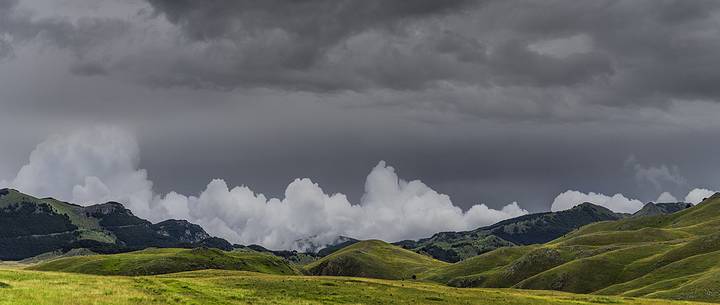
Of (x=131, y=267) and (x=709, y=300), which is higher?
(x=131, y=267)

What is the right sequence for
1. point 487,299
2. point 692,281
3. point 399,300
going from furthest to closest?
point 692,281 < point 487,299 < point 399,300

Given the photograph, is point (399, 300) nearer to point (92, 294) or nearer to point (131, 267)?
point (92, 294)

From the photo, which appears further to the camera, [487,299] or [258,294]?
[487,299]

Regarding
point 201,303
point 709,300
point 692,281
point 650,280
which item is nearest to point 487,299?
point 201,303

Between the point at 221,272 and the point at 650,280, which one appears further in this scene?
the point at 650,280

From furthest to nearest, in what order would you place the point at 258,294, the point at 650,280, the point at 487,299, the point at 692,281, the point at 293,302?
the point at 650,280 → the point at 692,281 → the point at 487,299 → the point at 258,294 → the point at 293,302

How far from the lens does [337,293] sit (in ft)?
255

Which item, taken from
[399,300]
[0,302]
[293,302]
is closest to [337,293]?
[399,300]

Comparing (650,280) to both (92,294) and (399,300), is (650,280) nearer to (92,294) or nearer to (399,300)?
(399,300)

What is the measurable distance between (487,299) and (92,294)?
52077mm

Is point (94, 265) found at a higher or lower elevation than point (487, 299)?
higher

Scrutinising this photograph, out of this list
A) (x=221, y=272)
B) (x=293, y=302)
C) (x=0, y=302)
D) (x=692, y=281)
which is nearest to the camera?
(x=0, y=302)

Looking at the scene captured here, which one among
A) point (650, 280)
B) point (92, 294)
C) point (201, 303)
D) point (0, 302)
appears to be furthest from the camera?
point (650, 280)

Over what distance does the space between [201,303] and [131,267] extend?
499 ft
